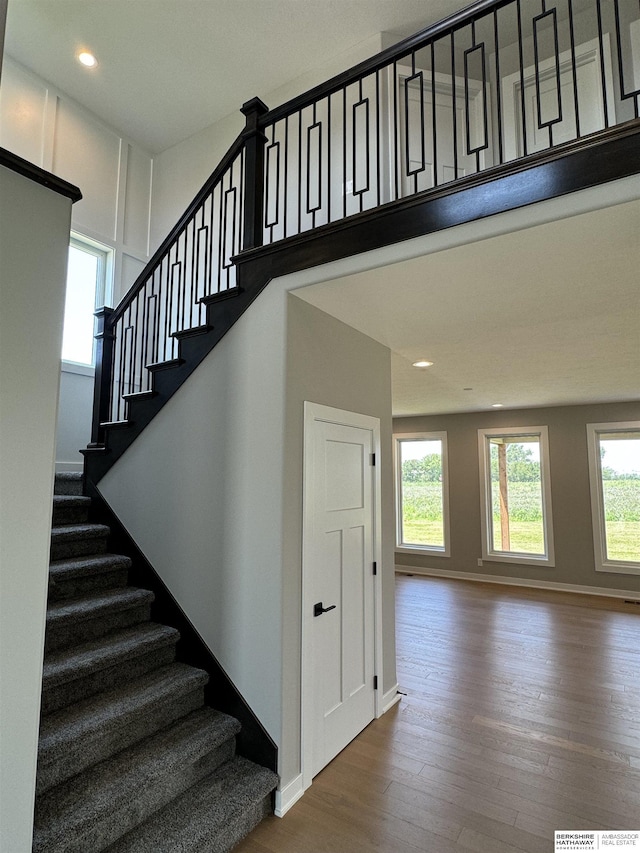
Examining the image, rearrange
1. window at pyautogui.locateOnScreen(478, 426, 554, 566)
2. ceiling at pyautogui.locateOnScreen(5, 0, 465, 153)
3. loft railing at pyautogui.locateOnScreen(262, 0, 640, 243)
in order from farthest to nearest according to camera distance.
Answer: window at pyautogui.locateOnScreen(478, 426, 554, 566)
ceiling at pyautogui.locateOnScreen(5, 0, 465, 153)
loft railing at pyautogui.locateOnScreen(262, 0, 640, 243)

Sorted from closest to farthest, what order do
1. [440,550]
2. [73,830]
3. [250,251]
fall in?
[73,830]
[250,251]
[440,550]

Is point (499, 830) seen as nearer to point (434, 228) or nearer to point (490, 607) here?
point (434, 228)

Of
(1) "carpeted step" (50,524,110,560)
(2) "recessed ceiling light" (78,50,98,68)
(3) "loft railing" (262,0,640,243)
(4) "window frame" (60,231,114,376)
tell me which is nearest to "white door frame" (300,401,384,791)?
(1) "carpeted step" (50,524,110,560)

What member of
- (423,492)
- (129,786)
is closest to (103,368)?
(129,786)

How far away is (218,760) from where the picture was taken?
241 centimetres

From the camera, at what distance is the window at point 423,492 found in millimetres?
7895

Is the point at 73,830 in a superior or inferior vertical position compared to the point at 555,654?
superior

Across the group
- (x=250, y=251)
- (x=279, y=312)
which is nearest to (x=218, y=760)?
(x=279, y=312)

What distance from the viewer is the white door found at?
8.58 ft

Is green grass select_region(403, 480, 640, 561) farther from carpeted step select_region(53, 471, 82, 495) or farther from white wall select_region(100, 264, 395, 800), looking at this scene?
carpeted step select_region(53, 471, 82, 495)

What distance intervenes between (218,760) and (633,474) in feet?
21.3

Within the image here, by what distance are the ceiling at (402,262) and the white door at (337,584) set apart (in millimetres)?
835

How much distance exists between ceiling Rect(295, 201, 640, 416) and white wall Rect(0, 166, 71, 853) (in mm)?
1367

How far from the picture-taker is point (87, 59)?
4414 mm
